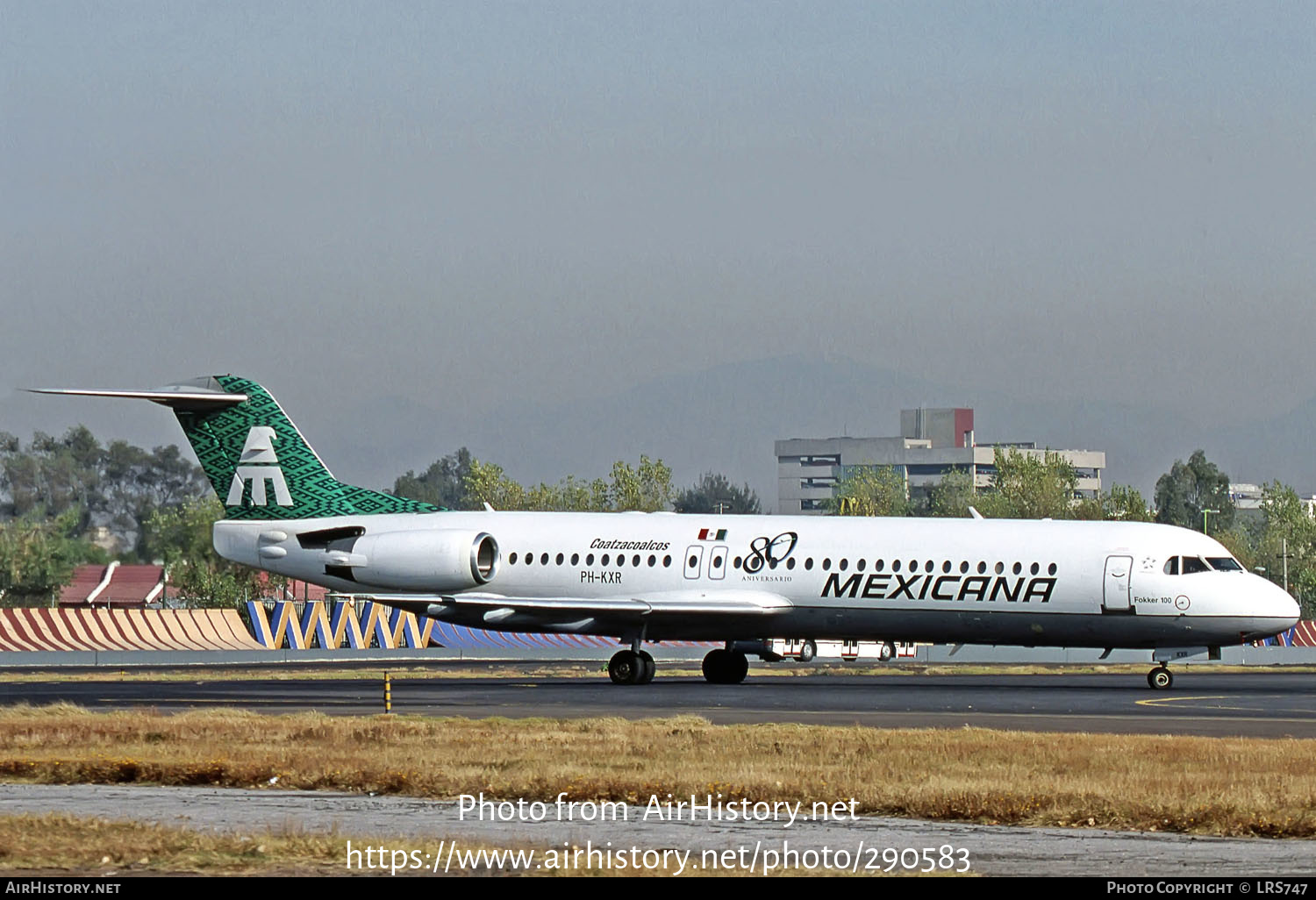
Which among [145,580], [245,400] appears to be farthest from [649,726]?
[145,580]

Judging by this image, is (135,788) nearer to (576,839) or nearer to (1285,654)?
(576,839)

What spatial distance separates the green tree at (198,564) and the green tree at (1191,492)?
302 feet

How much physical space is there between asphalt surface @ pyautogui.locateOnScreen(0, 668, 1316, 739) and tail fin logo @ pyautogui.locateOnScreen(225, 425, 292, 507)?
4.12 m

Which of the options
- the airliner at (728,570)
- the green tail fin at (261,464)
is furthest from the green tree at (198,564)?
the airliner at (728,570)

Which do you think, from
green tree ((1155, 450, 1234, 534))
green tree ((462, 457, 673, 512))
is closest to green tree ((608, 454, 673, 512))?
green tree ((462, 457, 673, 512))

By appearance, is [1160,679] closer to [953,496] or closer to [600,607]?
[600,607]

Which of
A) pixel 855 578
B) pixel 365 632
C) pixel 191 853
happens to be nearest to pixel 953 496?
pixel 365 632

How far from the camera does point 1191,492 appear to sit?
188000mm

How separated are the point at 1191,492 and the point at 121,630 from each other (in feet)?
462

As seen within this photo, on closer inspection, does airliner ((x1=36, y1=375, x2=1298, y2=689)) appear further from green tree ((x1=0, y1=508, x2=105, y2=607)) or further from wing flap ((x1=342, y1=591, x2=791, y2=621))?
green tree ((x1=0, y1=508, x2=105, y2=607))

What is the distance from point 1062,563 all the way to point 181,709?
1724 centimetres

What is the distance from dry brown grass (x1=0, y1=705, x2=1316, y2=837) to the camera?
16.3 m

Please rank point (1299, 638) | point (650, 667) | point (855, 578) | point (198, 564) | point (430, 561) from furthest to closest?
point (198, 564) → point (1299, 638) → point (430, 561) → point (650, 667) → point (855, 578)

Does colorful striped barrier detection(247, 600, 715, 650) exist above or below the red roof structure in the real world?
below
